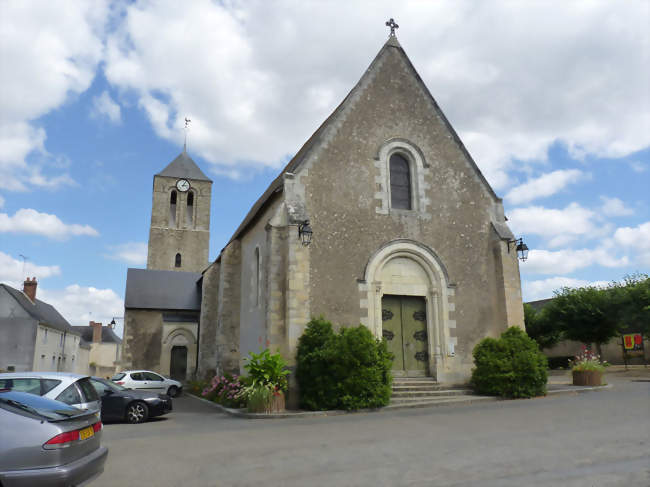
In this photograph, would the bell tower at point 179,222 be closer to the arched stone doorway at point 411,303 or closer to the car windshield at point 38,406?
the arched stone doorway at point 411,303

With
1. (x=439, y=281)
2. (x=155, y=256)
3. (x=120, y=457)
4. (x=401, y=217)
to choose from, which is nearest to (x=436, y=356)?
(x=439, y=281)

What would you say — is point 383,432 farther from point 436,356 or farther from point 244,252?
point 244,252

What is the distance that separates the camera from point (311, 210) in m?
13.6

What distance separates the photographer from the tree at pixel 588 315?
93.6 ft

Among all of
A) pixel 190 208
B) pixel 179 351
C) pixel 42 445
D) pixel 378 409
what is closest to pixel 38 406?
pixel 42 445

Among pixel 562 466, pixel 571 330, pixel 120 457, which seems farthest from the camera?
pixel 571 330

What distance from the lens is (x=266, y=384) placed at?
11.5 m

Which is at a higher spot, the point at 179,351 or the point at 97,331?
the point at 97,331

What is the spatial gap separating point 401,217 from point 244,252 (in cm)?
691

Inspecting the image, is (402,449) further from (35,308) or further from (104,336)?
(104,336)

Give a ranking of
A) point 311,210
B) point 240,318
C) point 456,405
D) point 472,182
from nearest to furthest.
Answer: point 456,405 → point 311,210 → point 472,182 → point 240,318

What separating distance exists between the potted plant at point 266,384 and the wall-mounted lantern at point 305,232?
2943 millimetres

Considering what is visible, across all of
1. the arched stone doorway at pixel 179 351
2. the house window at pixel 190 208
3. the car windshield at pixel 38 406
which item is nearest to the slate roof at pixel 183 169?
the house window at pixel 190 208

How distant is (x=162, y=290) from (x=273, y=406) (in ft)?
71.5
